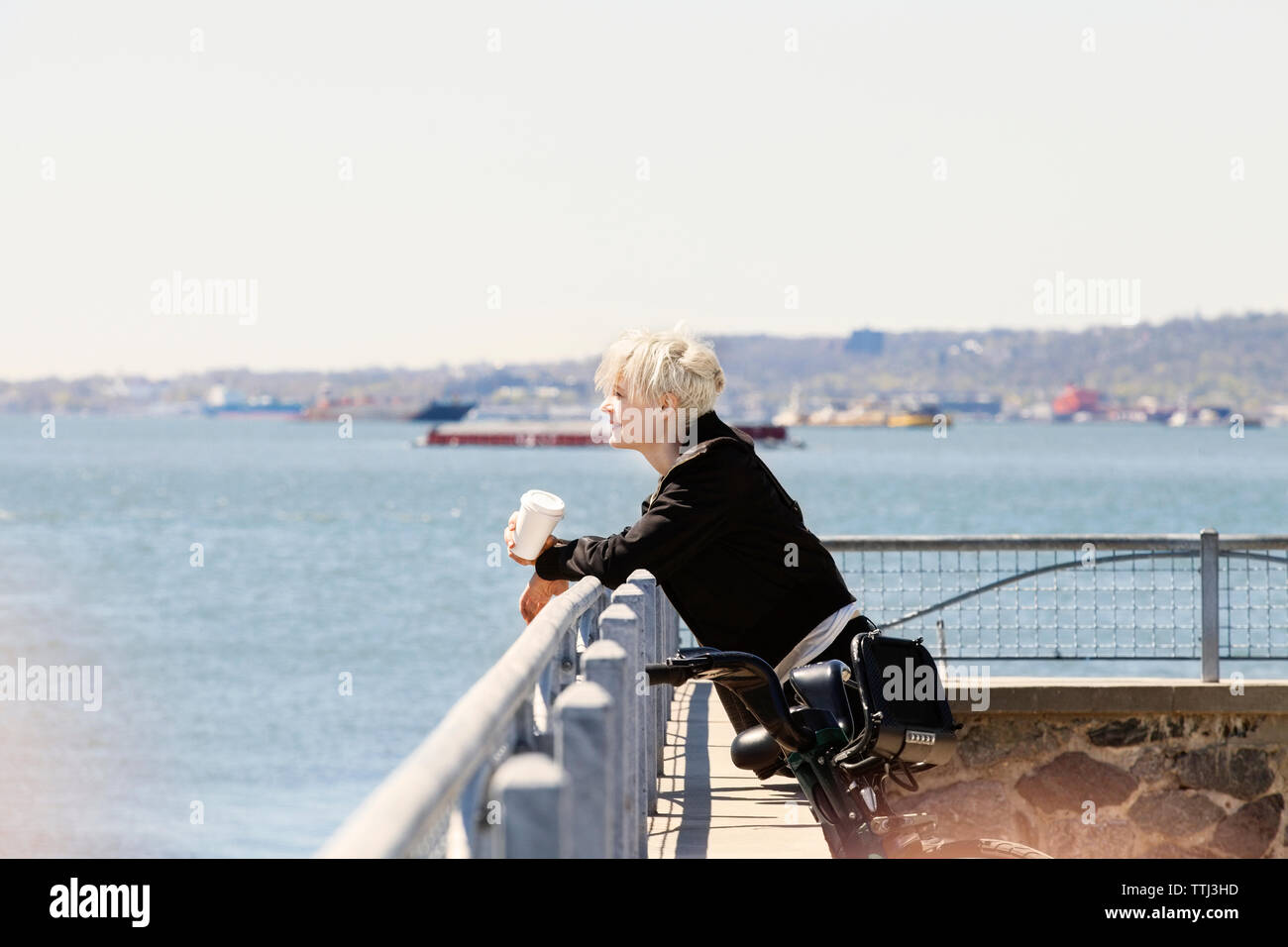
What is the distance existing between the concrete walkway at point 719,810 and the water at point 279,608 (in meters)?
1.86

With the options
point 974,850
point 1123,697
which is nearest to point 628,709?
point 974,850

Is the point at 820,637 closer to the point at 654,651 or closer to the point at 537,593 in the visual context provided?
the point at 537,593

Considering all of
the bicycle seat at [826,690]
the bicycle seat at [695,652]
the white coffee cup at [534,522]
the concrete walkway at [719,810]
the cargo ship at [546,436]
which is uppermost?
the white coffee cup at [534,522]

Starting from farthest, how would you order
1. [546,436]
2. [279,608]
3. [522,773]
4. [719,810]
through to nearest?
[546,436], [279,608], [719,810], [522,773]

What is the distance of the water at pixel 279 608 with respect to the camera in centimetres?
2552

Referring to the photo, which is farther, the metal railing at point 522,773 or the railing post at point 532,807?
the railing post at point 532,807

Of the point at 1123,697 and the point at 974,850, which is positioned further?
the point at 1123,697

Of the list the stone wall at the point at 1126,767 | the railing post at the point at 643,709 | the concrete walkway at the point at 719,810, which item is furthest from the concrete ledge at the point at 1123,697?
the railing post at the point at 643,709

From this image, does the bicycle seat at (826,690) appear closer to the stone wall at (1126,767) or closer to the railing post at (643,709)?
the railing post at (643,709)

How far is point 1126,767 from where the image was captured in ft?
30.9

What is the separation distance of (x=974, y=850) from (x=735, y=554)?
3.09ft

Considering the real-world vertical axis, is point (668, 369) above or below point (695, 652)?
above

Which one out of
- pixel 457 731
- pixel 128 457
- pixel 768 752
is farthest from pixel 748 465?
pixel 128 457

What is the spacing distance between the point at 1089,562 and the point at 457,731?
26.9 feet
